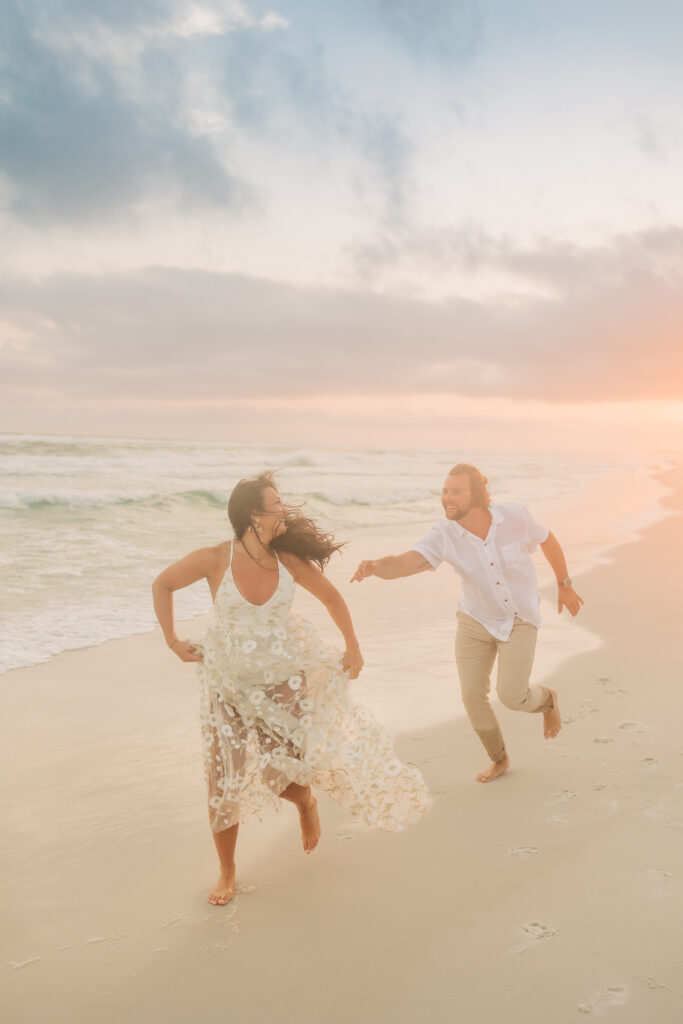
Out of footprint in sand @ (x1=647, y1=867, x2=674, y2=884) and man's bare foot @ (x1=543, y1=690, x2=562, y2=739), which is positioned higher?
man's bare foot @ (x1=543, y1=690, x2=562, y2=739)

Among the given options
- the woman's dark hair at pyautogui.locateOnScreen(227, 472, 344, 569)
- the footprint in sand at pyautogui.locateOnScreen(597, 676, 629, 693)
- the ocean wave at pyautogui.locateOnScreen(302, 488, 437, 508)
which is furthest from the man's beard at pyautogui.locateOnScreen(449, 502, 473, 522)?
the ocean wave at pyautogui.locateOnScreen(302, 488, 437, 508)

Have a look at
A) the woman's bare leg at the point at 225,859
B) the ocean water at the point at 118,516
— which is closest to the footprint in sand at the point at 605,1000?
the woman's bare leg at the point at 225,859

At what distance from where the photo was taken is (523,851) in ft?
12.6

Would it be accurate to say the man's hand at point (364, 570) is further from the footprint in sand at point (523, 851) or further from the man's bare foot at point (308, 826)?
the footprint in sand at point (523, 851)

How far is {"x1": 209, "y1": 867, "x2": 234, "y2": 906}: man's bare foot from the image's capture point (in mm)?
3604

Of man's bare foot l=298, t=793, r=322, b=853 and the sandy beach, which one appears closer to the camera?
the sandy beach

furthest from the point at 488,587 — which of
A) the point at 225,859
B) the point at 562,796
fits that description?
→ the point at 225,859

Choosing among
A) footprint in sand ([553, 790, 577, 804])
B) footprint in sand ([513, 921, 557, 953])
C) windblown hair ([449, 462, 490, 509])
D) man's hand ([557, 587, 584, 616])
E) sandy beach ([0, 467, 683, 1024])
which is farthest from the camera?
man's hand ([557, 587, 584, 616])

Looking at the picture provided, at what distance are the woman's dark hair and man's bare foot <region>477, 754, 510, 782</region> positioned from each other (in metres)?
1.78

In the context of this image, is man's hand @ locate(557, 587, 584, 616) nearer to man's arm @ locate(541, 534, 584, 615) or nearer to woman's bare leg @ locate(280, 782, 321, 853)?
man's arm @ locate(541, 534, 584, 615)

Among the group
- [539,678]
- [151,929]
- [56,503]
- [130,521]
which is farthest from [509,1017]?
[56,503]

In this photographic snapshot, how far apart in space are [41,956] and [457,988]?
65.4 inches

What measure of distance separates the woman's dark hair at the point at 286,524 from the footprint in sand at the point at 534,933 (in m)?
1.68

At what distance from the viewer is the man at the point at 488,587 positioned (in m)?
4.63
